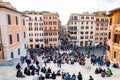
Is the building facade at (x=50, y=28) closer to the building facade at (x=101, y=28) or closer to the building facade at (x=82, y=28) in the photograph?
the building facade at (x=82, y=28)

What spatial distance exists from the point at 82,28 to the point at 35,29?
18.6m

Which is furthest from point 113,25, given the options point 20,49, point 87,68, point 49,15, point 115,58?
point 49,15

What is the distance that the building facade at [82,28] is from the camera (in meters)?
55.4

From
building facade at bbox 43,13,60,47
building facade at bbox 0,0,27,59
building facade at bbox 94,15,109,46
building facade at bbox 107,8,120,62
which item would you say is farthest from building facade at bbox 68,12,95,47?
building facade at bbox 0,0,27,59

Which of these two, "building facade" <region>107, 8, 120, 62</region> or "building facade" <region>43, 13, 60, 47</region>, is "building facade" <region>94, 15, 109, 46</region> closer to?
"building facade" <region>43, 13, 60, 47</region>

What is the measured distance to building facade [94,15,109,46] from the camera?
184 ft

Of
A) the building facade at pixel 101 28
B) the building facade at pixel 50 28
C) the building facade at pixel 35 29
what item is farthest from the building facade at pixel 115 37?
the building facade at pixel 35 29

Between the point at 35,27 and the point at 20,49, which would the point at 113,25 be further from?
the point at 35,27

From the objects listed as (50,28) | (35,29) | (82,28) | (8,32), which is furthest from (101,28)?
(8,32)

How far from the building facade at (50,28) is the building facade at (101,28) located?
649 inches

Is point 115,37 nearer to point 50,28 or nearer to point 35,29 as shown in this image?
point 50,28

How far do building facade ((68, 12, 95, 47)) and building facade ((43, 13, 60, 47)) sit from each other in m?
6.61

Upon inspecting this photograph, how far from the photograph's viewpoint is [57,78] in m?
18.5

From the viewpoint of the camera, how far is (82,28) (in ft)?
186
